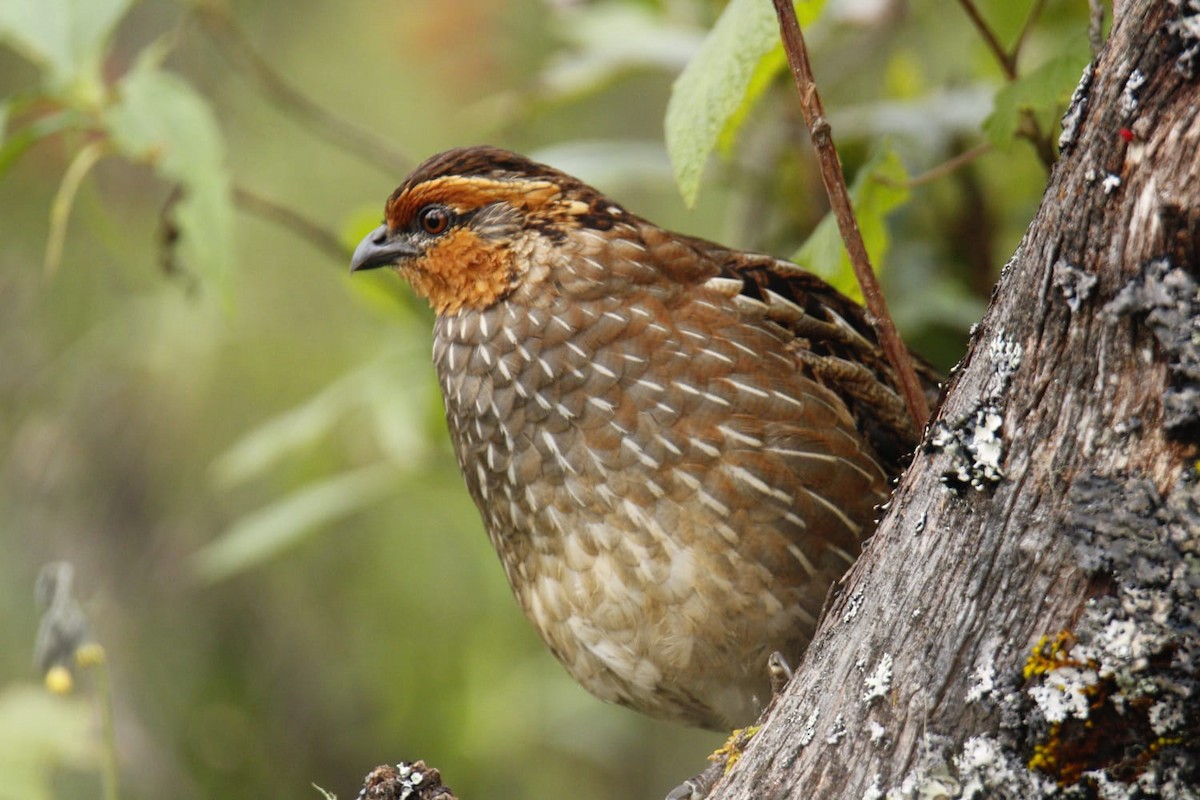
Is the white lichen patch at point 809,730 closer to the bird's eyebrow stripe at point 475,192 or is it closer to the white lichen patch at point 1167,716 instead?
the white lichen patch at point 1167,716

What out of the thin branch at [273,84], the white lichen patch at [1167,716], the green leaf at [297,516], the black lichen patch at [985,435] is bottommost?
the white lichen patch at [1167,716]

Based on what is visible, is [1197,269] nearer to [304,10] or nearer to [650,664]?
[650,664]

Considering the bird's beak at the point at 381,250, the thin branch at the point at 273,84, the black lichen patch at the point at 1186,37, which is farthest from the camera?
the thin branch at the point at 273,84

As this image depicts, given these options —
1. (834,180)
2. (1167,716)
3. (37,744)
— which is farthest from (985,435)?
(37,744)

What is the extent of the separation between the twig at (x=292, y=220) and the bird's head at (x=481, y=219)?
0.91 m

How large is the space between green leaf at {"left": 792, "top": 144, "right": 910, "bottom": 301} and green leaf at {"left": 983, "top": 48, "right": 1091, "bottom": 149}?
0.19 metres

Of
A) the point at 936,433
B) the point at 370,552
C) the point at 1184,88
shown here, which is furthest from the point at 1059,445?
the point at 370,552

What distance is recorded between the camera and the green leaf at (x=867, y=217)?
8.71 ft

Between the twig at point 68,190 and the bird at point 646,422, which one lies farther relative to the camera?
the twig at point 68,190

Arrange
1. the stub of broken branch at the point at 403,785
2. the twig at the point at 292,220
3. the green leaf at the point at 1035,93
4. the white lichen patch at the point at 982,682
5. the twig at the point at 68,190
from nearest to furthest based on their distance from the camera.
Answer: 1. the white lichen patch at the point at 982,682
2. the stub of broken branch at the point at 403,785
3. the green leaf at the point at 1035,93
4. the twig at the point at 68,190
5. the twig at the point at 292,220

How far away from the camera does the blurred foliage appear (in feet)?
10.7

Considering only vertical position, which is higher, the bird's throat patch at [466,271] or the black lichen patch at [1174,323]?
the bird's throat patch at [466,271]

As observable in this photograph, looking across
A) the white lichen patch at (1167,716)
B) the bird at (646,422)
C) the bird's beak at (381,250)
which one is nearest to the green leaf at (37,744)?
the bird at (646,422)

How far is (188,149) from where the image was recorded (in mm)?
3014
